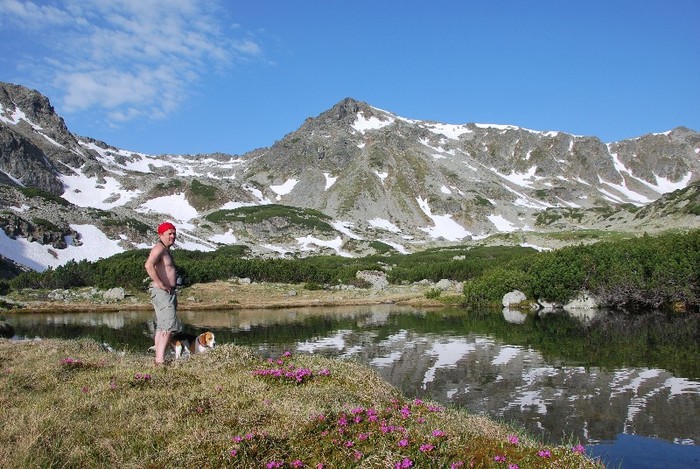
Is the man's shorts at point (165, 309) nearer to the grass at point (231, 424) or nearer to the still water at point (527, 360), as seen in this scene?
the grass at point (231, 424)

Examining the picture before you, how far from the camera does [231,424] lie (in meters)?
8.63

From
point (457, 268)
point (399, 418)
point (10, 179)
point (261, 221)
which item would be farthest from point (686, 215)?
point (10, 179)

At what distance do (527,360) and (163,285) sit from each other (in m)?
19.6

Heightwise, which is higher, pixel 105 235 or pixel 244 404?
pixel 105 235

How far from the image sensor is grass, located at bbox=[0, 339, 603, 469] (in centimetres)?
725

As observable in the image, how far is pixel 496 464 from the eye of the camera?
742 centimetres

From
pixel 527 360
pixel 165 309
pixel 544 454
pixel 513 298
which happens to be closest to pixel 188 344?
pixel 165 309

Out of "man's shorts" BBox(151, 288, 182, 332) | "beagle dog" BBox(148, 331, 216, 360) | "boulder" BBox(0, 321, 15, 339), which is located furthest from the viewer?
"boulder" BBox(0, 321, 15, 339)

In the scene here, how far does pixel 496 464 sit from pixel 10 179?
661 feet

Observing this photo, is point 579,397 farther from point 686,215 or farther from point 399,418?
point 686,215

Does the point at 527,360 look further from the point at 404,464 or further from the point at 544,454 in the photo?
the point at 404,464

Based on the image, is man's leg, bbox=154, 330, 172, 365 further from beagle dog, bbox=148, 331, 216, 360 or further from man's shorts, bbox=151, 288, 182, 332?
beagle dog, bbox=148, 331, 216, 360

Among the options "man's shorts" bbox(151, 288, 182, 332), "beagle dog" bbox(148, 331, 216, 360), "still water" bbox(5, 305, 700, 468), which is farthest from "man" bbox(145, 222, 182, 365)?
"still water" bbox(5, 305, 700, 468)

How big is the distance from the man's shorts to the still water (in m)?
9.53
